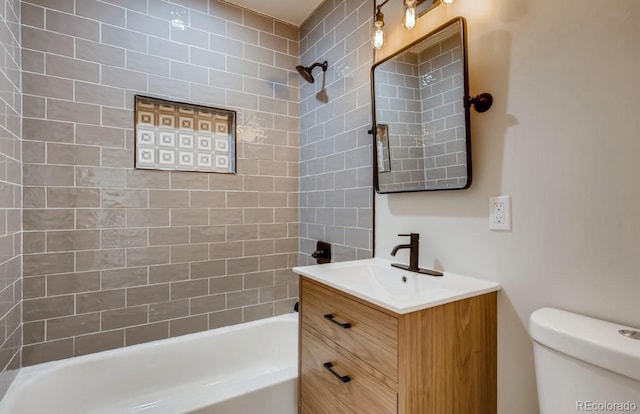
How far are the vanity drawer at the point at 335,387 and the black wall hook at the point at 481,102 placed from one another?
1.06m

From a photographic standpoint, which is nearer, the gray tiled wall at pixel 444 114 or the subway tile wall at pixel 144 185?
the gray tiled wall at pixel 444 114

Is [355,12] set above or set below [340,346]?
above

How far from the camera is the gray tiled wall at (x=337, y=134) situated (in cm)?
180

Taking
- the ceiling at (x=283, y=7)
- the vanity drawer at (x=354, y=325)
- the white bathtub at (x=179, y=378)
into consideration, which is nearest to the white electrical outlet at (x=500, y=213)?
the vanity drawer at (x=354, y=325)

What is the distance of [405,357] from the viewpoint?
35.6 inches

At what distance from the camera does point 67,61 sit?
5.52ft

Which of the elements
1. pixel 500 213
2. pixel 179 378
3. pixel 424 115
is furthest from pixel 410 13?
pixel 179 378

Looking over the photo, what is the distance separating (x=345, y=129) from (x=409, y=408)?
150cm

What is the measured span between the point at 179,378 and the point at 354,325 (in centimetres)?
144

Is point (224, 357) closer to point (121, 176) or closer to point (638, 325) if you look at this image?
point (121, 176)

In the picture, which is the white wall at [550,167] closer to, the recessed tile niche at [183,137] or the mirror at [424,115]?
the mirror at [424,115]

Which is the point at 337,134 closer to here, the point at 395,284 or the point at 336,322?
the point at 395,284

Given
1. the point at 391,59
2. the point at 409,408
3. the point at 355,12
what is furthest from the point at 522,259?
the point at 355,12

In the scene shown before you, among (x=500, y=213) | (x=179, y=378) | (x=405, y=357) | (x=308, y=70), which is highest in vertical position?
(x=308, y=70)
